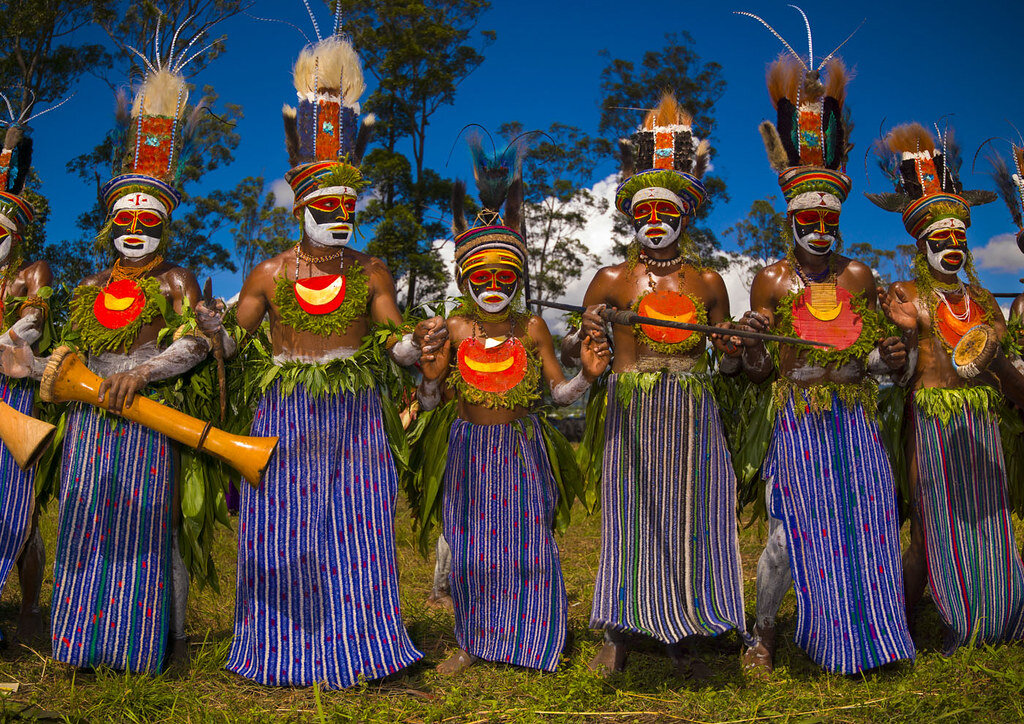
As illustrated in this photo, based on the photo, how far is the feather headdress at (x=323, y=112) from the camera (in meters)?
4.42

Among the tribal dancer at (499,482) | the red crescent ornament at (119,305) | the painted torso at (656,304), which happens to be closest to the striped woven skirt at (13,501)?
the red crescent ornament at (119,305)

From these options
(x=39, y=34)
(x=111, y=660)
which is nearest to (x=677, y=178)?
(x=111, y=660)

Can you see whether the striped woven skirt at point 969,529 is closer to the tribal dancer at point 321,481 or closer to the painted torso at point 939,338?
the painted torso at point 939,338

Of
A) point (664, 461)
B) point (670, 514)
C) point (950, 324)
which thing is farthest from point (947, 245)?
point (670, 514)

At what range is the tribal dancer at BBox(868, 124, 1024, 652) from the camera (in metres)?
4.42

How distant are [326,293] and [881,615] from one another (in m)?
3.24

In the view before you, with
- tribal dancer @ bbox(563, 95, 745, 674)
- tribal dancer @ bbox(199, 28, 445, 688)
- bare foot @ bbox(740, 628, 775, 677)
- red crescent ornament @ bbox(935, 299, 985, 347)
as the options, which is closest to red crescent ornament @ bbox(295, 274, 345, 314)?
tribal dancer @ bbox(199, 28, 445, 688)

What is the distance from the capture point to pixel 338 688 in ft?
13.1

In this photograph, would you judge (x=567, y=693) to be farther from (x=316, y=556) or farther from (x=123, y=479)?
(x=123, y=479)

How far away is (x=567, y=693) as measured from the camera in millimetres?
3992

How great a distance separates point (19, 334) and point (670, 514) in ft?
12.0

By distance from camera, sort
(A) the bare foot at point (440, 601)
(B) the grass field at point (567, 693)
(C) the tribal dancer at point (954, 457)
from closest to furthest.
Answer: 1. (B) the grass field at point (567, 693)
2. (C) the tribal dancer at point (954, 457)
3. (A) the bare foot at point (440, 601)

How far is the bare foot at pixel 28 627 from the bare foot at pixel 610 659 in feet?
10.5

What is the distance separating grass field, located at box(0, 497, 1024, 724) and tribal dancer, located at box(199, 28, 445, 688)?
7.2 inches
